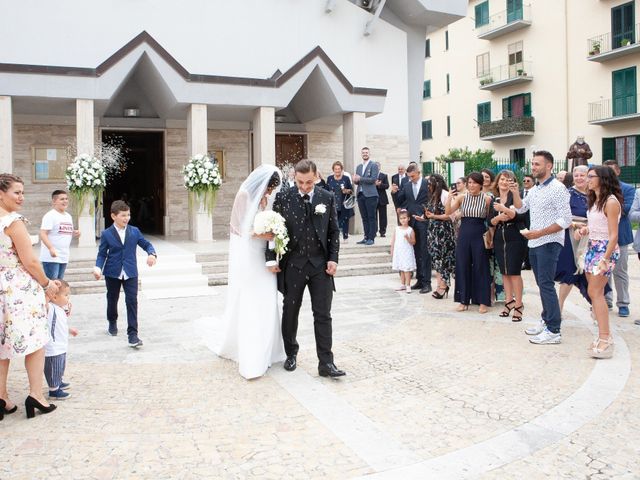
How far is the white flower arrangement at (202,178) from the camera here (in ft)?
44.9

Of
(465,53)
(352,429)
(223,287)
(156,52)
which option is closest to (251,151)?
(156,52)

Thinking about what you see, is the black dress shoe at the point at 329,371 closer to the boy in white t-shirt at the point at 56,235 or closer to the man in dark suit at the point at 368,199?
the boy in white t-shirt at the point at 56,235

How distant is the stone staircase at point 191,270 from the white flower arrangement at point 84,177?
221 cm

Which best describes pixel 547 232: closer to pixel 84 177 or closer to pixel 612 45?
pixel 84 177

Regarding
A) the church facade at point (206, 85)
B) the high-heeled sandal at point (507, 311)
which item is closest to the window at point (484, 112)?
the church facade at point (206, 85)

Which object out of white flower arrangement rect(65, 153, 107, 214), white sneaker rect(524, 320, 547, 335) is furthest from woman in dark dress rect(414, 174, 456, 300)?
white flower arrangement rect(65, 153, 107, 214)

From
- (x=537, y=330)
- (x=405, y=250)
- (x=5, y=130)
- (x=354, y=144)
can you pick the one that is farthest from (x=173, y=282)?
(x=354, y=144)

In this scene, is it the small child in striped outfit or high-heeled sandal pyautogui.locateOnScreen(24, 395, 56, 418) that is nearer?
high-heeled sandal pyautogui.locateOnScreen(24, 395, 56, 418)

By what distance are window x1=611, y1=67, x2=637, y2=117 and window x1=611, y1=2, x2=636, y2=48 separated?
131 centimetres

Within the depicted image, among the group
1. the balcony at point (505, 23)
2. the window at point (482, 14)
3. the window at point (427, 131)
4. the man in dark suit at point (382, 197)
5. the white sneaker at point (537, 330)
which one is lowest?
the white sneaker at point (537, 330)

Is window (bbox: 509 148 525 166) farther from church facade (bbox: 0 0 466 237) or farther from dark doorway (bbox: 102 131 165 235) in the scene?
dark doorway (bbox: 102 131 165 235)

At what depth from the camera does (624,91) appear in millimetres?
27328

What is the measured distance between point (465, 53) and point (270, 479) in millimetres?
37123

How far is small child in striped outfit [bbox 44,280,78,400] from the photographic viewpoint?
4891mm
